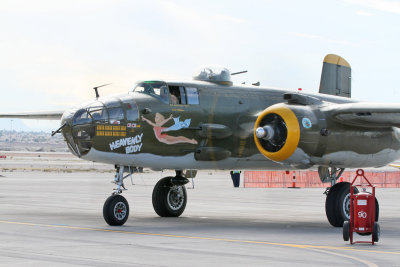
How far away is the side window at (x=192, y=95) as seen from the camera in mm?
21678

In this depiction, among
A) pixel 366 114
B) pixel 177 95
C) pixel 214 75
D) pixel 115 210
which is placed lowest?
pixel 115 210

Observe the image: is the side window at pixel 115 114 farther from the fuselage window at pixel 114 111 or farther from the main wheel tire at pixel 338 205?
the main wheel tire at pixel 338 205

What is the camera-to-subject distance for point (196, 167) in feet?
72.3

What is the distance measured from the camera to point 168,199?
24.5 meters

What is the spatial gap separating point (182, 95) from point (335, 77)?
867 centimetres

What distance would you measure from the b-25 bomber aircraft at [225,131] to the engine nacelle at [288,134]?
28 mm

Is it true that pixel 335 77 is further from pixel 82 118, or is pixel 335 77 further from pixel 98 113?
pixel 82 118

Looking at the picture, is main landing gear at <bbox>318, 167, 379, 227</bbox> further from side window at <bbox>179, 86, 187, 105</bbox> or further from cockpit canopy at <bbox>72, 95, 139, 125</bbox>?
cockpit canopy at <bbox>72, 95, 139, 125</bbox>

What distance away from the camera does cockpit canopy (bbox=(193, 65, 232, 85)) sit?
22.8 meters

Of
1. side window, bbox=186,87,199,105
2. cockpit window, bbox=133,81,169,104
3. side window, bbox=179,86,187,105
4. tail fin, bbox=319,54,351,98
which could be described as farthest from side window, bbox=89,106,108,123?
tail fin, bbox=319,54,351,98

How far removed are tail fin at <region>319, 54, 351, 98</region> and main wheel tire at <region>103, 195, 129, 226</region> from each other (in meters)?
11.0

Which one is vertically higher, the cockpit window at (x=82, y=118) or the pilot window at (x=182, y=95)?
the pilot window at (x=182, y=95)

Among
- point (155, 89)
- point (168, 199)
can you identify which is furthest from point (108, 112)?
point (168, 199)

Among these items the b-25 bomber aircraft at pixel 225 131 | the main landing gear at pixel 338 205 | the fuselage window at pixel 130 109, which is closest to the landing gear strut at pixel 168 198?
the b-25 bomber aircraft at pixel 225 131
